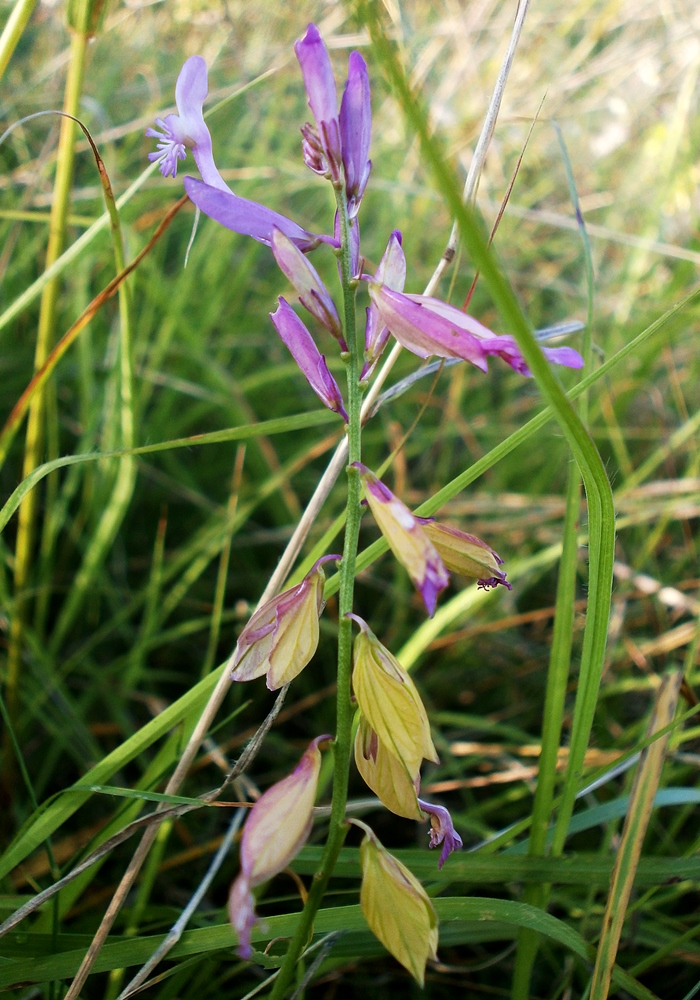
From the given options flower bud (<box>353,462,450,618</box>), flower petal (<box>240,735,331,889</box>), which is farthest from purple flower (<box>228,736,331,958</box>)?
flower bud (<box>353,462,450,618</box>)

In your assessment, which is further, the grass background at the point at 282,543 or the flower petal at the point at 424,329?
the grass background at the point at 282,543

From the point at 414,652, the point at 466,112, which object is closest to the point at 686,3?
the point at 466,112

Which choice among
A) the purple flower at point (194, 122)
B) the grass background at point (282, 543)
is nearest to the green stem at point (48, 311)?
the grass background at point (282, 543)

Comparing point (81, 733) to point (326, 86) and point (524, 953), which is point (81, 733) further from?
point (326, 86)

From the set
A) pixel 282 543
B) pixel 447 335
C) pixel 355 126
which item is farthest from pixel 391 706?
pixel 282 543

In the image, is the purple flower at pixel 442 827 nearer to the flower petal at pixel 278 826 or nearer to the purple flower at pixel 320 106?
the flower petal at pixel 278 826

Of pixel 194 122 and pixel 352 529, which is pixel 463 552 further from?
pixel 194 122
